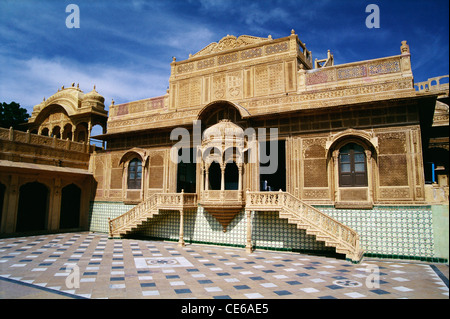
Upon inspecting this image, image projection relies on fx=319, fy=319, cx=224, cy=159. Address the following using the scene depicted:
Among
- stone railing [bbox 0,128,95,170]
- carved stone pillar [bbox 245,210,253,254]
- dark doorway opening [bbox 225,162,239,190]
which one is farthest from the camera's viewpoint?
dark doorway opening [bbox 225,162,239,190]

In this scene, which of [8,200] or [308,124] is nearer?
[308,124]

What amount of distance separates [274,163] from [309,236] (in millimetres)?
3319

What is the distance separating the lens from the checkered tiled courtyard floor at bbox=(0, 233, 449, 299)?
21.4 feet

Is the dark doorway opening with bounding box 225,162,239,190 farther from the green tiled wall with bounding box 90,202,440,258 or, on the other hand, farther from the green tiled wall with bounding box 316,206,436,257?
the green tiled wall with bounding box 316,206,436,257

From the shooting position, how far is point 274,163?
13.3m

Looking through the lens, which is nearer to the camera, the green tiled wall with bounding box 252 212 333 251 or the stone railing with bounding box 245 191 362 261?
the stone railing with bounding box 245 191 362 261

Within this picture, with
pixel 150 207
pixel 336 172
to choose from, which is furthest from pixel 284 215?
pixel 150 207

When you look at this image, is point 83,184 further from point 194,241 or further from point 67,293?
point 67,293

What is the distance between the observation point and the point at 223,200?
1242cm

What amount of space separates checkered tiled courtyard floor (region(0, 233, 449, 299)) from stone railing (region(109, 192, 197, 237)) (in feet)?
6.43

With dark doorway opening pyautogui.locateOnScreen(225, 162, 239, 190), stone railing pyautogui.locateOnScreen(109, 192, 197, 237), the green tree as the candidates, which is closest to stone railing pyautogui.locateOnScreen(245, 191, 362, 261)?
stone railing pyautogui.locateOnScreen(109, 192, 197, 237)

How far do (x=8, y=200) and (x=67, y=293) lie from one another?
36.0 feet

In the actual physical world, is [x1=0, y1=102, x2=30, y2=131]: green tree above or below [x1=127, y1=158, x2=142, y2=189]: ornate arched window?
above

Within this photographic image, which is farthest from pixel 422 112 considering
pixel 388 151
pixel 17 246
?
pixel 17 246
